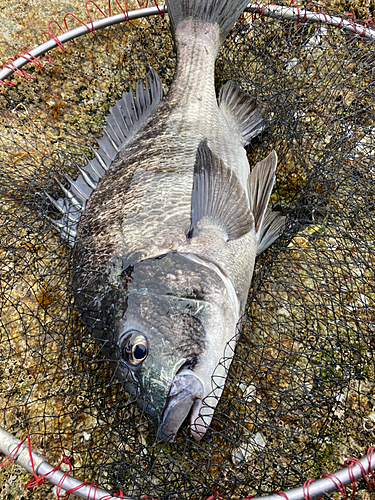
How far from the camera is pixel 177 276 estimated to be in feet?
5.82

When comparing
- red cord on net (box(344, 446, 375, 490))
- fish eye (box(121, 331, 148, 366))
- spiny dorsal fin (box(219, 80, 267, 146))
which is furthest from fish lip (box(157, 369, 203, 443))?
spiny dorsal fin (box(219, 80, 267, 146))

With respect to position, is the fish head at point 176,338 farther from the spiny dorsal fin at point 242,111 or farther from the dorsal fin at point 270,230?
the spiny dorsal fin at point 242,111

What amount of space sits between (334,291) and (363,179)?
0.71m

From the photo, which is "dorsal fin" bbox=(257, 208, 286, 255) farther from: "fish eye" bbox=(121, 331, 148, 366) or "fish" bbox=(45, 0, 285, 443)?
"fish eye" bbox=(121, 331, 148, 366)

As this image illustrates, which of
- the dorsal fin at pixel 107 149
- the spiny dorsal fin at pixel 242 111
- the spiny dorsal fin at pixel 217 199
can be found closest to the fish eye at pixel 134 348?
the spiny dorsal fin at pixel 217 199

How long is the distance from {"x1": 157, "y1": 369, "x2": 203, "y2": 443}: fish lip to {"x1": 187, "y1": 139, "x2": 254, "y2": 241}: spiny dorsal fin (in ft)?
2.26

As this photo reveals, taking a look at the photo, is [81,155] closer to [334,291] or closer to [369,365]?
[334,291]

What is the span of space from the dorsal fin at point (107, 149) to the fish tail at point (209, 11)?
1.49 ft

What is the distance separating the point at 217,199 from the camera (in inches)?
79.7

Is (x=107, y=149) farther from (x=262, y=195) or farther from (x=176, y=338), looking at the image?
(x=176, y=338)

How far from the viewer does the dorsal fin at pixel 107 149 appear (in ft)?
7.49

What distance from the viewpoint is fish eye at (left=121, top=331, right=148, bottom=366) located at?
1653 millimetres

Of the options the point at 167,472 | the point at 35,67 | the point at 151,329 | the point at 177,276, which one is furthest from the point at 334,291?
the point at 35,67

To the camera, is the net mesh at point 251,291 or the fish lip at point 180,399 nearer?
the fish lip at point 180,399
